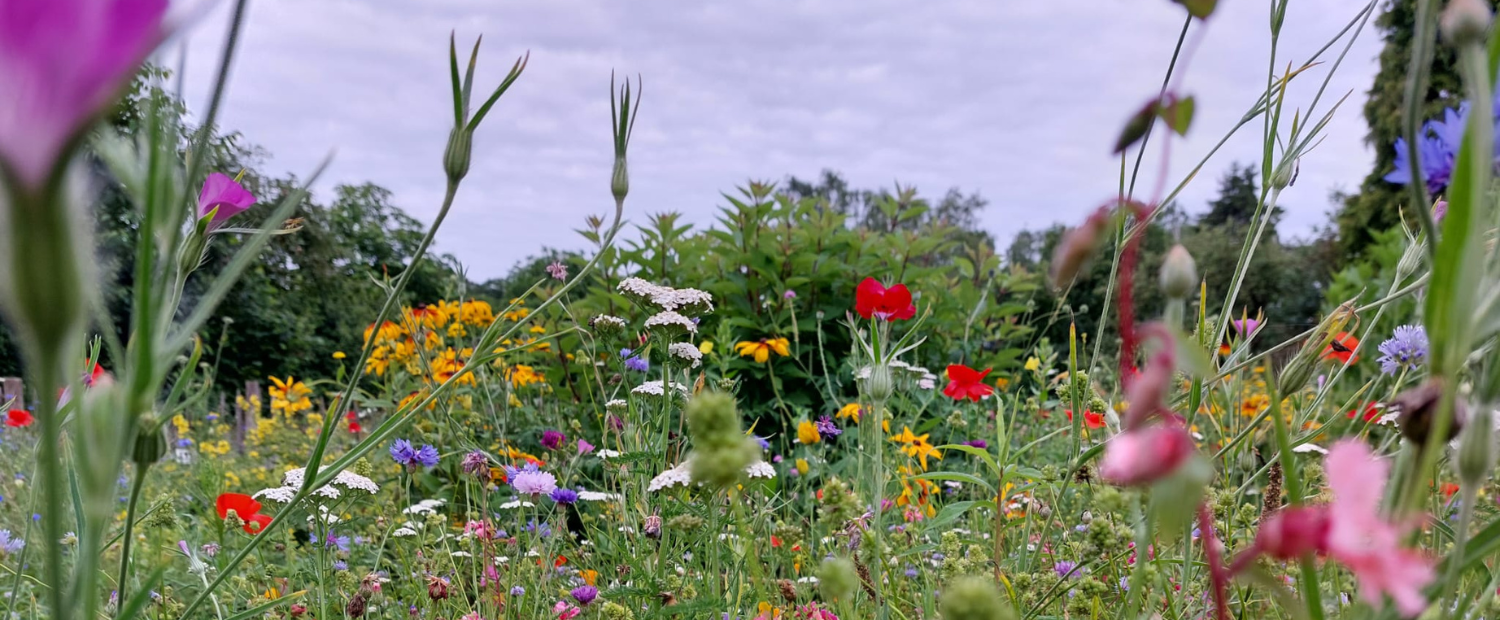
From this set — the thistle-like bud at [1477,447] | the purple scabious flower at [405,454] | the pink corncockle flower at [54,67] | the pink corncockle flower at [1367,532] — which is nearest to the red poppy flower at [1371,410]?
the thistle-like bud at [1477,447]

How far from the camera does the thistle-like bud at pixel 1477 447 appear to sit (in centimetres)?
30

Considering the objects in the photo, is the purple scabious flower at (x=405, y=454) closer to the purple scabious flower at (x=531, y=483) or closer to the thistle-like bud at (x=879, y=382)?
the purple scabious flower at (x=531, y=483)

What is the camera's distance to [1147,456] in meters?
0.23

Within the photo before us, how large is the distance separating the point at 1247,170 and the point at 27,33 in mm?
28348

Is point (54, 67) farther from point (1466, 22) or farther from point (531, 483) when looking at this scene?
point (531, 483)

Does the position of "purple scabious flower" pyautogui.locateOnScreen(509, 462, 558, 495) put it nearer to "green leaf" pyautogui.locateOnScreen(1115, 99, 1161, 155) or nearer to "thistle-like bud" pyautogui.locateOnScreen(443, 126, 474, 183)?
"thistle-like bud" pyautogui.locateOnScreen(443, 126, 474, 183)

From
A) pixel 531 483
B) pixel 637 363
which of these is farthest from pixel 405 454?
pixel 637 363

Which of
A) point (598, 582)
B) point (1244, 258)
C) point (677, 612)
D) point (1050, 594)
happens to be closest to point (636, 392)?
point (598, 582)

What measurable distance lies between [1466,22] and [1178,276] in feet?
0.41

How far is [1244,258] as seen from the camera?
2.61ft

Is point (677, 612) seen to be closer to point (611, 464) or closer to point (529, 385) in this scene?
point (611, 464)

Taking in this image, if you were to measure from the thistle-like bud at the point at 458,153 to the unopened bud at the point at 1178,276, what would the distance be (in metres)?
0.39

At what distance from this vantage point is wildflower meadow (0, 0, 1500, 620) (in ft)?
0.81

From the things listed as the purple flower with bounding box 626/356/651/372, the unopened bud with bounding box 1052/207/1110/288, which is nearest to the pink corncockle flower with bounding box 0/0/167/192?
the unopened bud with bounding box 1052/207/1110/288
